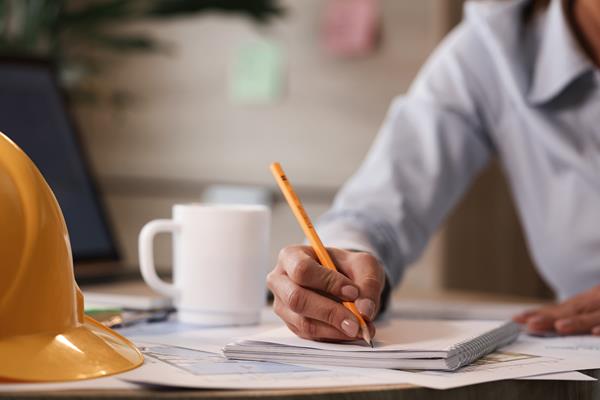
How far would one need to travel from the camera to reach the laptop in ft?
3.76

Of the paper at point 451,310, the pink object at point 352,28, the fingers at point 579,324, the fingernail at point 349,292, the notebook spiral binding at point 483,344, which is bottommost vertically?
the paper at point 451,310

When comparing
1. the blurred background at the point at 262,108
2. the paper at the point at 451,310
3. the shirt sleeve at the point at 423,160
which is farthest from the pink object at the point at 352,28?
the paper at the point at 451,310

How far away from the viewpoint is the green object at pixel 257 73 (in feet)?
7.47

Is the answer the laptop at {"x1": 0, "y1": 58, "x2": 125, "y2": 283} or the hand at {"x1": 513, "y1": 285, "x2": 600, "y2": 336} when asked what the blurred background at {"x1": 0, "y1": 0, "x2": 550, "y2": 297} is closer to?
the laptop at {"x1": 0, "y1": 58, "x2": 125, "y2": 283}

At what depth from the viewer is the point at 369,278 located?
70 centimetres

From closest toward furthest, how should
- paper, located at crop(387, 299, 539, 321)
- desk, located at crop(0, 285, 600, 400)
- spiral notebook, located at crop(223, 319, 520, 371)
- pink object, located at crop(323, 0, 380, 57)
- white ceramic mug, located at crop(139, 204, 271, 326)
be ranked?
desk, located at crop(0, 285, 600, 400)
spiral notebook, located at crop(223, 319, 520, 371)
white ceramic mug, located at crop(139, 204, 271, 326)
paper, located at crop(387, 299, 539, 321)
pink object, located at crop(323, 0, 380, 57)

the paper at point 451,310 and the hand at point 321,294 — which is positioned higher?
the hand at point 321,294

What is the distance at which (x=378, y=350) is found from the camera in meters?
0.62

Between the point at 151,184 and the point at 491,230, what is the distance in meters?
0.89

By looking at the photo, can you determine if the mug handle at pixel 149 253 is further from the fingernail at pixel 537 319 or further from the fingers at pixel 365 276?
the fingernail at pixel 537 319

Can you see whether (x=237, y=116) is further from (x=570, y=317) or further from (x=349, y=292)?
(x=349, y=292)

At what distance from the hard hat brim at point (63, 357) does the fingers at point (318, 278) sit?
143 mm

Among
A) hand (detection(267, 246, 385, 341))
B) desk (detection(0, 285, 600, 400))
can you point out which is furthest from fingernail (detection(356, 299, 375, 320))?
desk (detection(0, 285, 600, 400))

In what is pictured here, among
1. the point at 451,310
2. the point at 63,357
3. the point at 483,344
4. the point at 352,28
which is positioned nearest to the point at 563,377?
the point at 483,344
